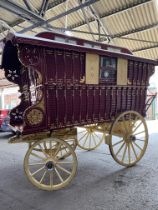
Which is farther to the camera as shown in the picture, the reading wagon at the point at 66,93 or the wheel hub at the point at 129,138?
the wheel hub at the point at 129,138

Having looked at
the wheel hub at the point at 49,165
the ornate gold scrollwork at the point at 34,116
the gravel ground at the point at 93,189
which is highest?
the ornate gold scrollwork at the point at 34,116

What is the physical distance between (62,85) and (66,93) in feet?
0.46

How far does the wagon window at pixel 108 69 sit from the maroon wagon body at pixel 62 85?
0.11 feet

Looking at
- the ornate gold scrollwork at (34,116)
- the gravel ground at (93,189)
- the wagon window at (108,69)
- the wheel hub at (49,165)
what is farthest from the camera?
the wagon window at (108,69)

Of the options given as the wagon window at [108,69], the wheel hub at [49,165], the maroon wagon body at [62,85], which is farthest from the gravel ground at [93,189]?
the wagon window at [108,69]

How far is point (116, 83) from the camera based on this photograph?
4.14 m

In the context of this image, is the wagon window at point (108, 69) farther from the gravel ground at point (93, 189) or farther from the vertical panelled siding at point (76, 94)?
the gravel ground at point (93, 189)

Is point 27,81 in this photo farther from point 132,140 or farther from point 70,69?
point 132,140

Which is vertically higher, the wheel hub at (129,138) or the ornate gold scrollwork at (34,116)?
the ornate gold scrollwork at (34,116)

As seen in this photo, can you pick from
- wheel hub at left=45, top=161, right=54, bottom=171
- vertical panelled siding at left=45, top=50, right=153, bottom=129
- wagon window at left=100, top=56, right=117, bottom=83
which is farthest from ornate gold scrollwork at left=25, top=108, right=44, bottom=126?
wagon window at left=100, top=56, right=117, bottom=83

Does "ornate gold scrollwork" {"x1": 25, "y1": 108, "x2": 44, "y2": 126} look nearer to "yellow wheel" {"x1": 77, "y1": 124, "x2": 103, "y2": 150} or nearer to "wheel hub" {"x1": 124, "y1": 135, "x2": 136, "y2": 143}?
"yellow wheel" {"x1": 77, "y1": 124, "x2": 103, "y2": 150}

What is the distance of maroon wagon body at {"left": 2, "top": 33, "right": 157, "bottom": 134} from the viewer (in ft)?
10.4

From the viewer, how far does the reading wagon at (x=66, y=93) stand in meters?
3.22

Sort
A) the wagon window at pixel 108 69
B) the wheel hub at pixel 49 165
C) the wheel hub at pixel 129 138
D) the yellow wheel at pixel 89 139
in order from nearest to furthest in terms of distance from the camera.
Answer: the wheel hub at pixel 49 165, the wagon window at pixel 108 69, the wheel hub at pixel 129 138, the yellow wheel at pixel 89 139
